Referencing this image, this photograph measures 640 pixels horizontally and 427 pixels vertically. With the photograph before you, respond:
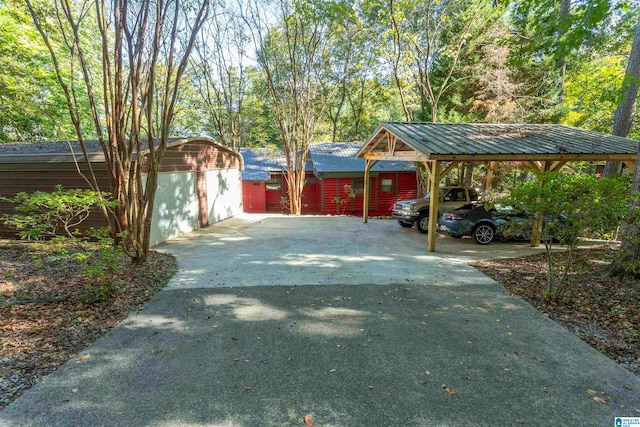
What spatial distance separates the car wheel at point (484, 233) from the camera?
916 centimetres

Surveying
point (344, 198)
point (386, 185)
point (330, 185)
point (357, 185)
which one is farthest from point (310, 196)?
point (386, 185)

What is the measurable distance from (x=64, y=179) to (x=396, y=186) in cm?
1582

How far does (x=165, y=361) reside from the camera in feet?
10.8

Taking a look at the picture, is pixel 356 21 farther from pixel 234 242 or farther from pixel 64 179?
A: pixel 64 179

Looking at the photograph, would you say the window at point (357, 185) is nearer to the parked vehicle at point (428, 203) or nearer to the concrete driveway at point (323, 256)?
the concrete driveway at point (323, 256)

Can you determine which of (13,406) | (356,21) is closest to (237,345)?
(13,406)

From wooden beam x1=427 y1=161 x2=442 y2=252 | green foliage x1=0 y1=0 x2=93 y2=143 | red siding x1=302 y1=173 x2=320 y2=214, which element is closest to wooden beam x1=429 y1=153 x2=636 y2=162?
wooden beam x1=427 y1=161 x2=442 y2=252

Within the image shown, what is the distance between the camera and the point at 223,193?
13883mm

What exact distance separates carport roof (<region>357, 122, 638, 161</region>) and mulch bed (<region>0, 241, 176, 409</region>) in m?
6.53

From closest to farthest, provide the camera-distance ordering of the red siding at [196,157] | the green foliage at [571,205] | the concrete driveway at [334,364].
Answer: the concrete driveway at [334,364] → the green foliage at [571,205] → the red siding at [196,157]

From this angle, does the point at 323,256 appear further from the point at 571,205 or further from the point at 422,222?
the point at 571,205

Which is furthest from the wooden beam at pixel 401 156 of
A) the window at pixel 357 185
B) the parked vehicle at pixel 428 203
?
the window at pixel 357 185

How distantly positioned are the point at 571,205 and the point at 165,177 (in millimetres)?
9560

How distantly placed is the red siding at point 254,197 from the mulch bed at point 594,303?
14945 millimetres
